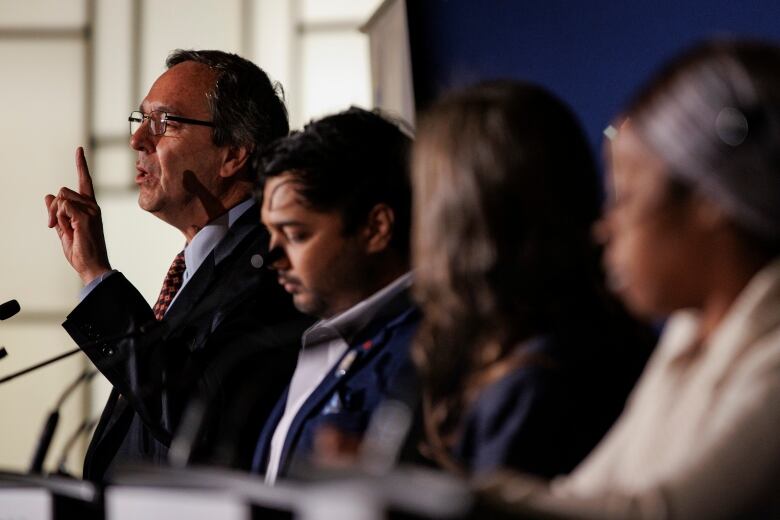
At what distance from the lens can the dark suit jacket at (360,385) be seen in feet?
5.49

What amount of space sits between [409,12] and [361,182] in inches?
64.6

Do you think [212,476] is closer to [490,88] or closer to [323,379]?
[490,88]

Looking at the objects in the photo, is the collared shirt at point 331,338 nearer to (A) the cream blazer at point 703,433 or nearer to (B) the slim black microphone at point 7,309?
(B) the slim black microphone at point 7,309

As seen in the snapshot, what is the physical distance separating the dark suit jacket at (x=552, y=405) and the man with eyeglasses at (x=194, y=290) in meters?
0.52

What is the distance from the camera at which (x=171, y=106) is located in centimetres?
257

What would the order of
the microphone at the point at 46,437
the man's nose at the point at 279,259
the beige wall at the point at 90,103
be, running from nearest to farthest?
Answer: the microphone at the point at 46,437
the man's nose at the point at 279,259
the beige wall at the point at 90,103

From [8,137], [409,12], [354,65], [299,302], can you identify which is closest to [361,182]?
[299,302]

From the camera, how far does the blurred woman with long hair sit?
1210 millimetres

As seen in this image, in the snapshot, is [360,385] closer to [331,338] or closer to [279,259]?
[331,338]

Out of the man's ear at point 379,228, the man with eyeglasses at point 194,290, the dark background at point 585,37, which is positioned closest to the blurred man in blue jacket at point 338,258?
the man's ear at point 379,228

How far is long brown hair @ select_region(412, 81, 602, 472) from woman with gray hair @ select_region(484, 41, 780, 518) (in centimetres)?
16

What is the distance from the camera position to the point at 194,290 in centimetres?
223

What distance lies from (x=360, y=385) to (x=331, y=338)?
0.15 m

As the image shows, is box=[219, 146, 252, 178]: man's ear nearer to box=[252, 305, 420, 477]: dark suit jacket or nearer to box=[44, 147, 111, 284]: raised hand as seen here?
box=[44, 147, 111, 284]: raised hand
